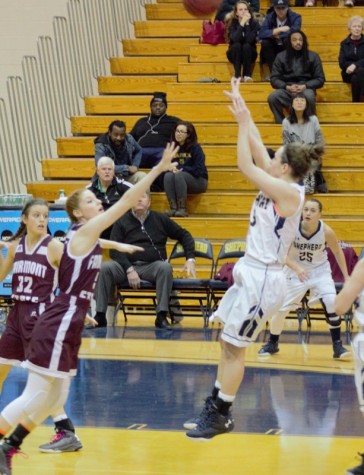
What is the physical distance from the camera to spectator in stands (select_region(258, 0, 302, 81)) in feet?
47.1

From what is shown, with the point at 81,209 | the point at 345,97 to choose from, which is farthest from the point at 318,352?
the point at 345,97

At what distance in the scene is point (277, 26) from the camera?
14492mm

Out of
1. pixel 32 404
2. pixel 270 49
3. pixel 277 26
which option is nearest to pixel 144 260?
pixel 270 49

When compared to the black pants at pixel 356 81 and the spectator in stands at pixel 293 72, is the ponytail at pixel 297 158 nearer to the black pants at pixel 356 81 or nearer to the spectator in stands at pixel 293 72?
the spectator in stands at pixel 293 72

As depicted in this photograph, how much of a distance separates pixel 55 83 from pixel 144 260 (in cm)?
477

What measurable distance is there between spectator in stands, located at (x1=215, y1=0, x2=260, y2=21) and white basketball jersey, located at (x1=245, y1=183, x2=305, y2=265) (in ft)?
31.6

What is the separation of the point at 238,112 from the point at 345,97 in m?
8.96

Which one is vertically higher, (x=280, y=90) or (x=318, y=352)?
(x=280, y=90)

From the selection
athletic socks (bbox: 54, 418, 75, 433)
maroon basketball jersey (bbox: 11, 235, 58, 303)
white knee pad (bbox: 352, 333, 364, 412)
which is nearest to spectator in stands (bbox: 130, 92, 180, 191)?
maroon basketball jersey (bbox: 11, 235, 58, 303)

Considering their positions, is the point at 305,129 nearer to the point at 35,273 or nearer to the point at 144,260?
the point at 144,260

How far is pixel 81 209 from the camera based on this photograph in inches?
242

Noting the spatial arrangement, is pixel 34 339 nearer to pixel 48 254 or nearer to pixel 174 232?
pixel 48 254

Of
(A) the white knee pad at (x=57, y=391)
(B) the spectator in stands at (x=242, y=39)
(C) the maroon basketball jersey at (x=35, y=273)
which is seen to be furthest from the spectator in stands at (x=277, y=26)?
(A) the white knee pad at (x=57, y=391)

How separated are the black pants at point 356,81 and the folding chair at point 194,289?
3300mm
